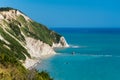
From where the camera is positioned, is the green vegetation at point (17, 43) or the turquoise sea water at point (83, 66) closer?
the green vegetation at point (17, 43)

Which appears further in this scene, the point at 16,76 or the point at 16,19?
the point at 16,19

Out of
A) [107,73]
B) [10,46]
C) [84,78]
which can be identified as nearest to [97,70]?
[107,73]

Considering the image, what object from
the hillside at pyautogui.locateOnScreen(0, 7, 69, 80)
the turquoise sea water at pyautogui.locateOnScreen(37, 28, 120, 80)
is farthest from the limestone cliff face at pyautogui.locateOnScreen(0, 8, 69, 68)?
the turquoise sea water at pyautogui.locateOnScreen(37, 28, 120, 80)

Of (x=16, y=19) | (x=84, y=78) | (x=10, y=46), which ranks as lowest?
(x=84, y=78)

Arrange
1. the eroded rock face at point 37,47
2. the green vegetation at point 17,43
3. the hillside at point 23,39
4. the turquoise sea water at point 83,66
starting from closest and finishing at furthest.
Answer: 1. the green vegetation at point 17,43
2. the turquoise sea water at point 83,66
3. the hillside at point 23,39
4. the eroded rock face at point 37,47

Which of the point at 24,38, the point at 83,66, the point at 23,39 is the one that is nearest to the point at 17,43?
the point at 23,39

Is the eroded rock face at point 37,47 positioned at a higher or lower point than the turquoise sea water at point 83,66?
higher

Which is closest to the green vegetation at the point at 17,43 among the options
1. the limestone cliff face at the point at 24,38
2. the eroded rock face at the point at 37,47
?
the limestone cliff face at the point at 24,38

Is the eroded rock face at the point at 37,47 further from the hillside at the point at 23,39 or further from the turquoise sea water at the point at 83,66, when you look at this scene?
the turquoise sea water at the point at 83,66

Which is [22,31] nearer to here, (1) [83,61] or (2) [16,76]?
(1) [83,61]
